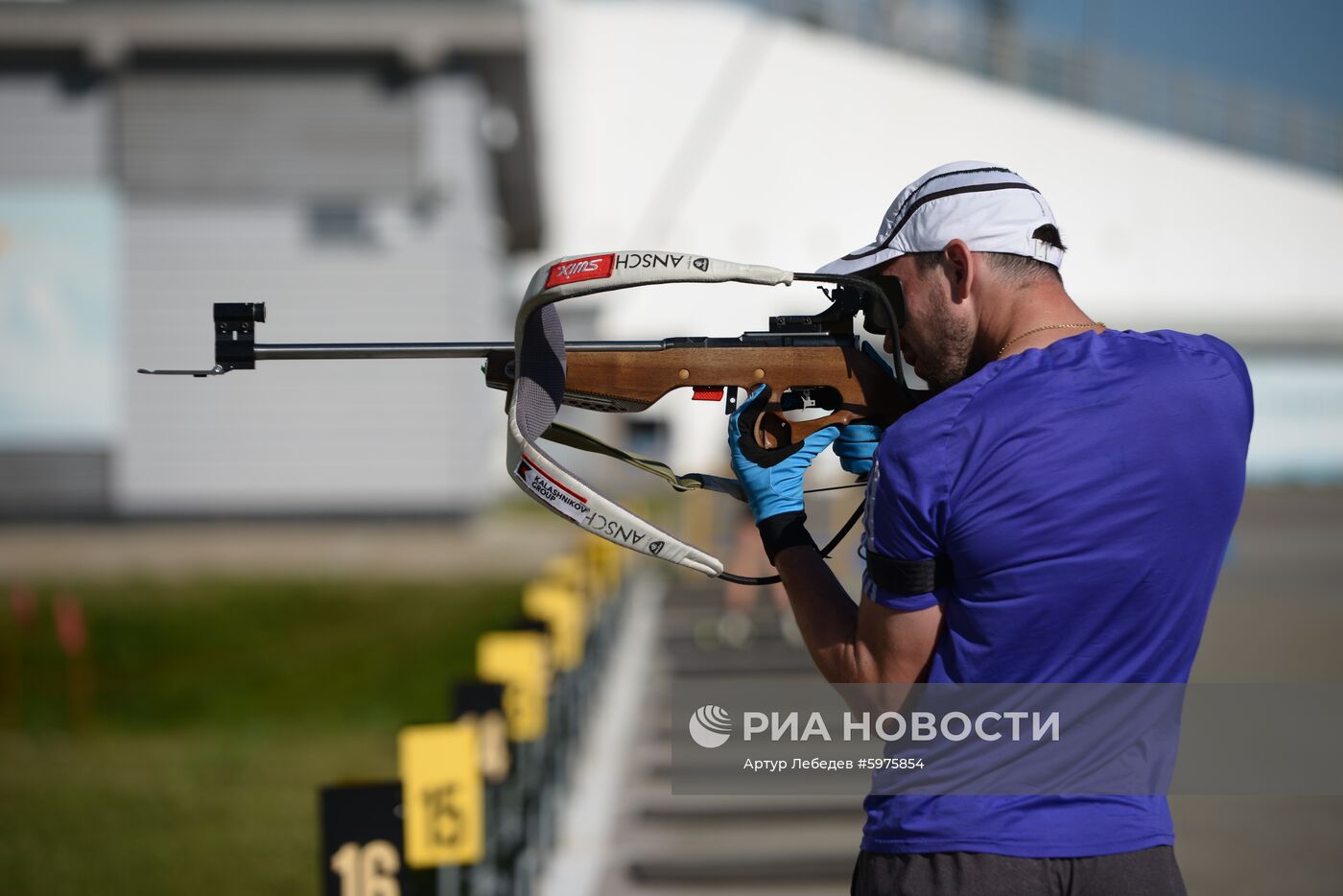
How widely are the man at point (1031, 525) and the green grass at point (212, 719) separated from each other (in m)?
5.03

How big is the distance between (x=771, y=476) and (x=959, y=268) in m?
0.49

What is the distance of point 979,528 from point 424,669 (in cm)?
1000

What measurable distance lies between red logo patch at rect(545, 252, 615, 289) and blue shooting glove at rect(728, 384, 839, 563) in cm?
34

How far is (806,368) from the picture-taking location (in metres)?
2.25

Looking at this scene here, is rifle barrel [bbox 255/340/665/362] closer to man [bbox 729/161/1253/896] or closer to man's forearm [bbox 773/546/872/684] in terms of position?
man's forearm [bbox 773/546/872/684]

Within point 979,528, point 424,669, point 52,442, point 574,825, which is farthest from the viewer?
point 52,442

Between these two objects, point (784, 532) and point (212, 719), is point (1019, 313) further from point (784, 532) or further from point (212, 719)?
point (212, 719)

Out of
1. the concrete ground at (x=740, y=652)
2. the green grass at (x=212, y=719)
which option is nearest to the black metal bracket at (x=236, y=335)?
the concrete ground at (x=740, y=652)

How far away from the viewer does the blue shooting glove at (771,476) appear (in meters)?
2.12

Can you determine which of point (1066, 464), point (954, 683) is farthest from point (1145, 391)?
point (954, 683)

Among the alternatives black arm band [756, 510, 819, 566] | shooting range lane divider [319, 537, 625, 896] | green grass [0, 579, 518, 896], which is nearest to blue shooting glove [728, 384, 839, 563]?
black arm band [756, 510, 819, 566]

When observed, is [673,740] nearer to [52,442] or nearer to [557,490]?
[557,490]

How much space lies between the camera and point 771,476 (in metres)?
2.18

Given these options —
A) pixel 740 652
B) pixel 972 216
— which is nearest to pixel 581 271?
pixel 972 216
